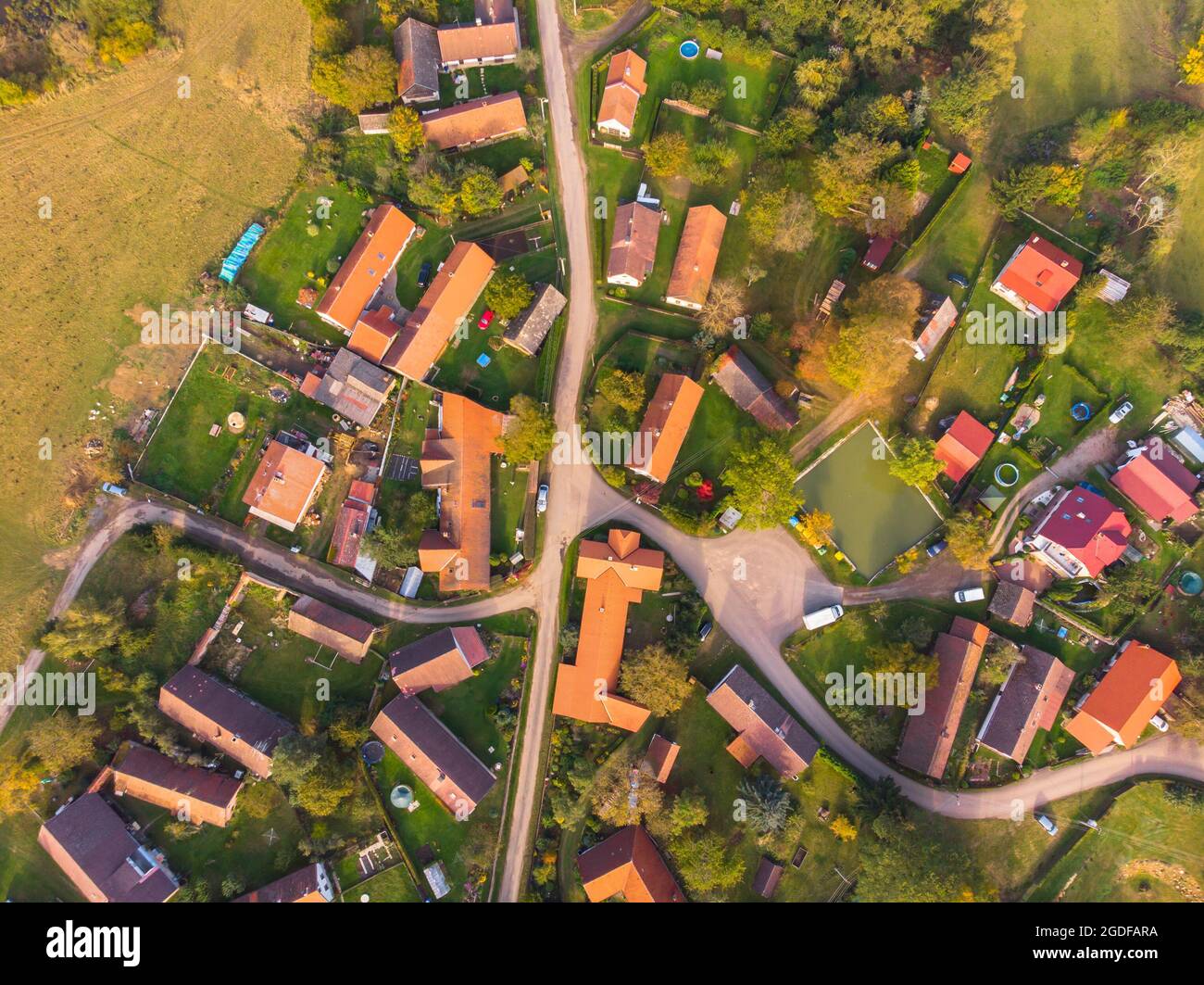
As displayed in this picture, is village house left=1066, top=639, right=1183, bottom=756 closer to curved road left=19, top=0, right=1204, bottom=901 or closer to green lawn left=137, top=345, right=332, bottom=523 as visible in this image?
curved road left=19, top=0, right=1204, bottom=901

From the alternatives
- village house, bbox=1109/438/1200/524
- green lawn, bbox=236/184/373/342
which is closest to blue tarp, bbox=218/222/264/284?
green lawn, bbox=236/184/373/342

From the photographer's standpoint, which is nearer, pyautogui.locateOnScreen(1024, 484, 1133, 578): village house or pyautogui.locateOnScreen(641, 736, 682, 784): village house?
pyautogui.locateOnScreen(641, 736, 682, 784): village house

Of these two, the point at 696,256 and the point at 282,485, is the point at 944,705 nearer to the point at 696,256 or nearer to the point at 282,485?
the point at 696,256

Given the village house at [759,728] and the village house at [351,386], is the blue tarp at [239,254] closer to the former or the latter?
the village house at [351,386]

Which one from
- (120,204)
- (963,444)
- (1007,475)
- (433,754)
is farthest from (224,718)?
(1007,475)

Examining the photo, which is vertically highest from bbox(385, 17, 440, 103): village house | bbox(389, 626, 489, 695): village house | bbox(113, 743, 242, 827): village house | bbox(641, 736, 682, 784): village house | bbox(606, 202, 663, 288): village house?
bbox(385, 17, 440, 103): village house
